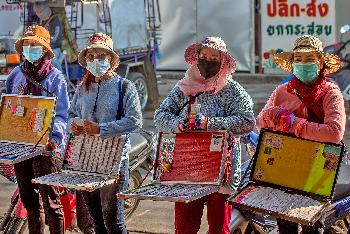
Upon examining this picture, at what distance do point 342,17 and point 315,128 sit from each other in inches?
491

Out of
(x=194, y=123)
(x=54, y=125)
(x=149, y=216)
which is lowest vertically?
(x=149, y=216)

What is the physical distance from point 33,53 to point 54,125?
2.14 ft

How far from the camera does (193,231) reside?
5875 mm

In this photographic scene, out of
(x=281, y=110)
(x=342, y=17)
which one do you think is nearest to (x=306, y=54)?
(x=281, y=110)

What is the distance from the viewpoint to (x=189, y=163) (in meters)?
5.75

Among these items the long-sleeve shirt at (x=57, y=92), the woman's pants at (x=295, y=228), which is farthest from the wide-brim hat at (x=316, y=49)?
the long-sleeve shirt at (x=57, y=92)

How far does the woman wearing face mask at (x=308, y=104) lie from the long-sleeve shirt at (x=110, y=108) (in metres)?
0.94

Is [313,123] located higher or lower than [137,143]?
higher

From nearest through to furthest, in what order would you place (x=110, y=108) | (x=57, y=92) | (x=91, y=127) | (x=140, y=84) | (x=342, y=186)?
(x=342, y=186)
(x=91, y=127)
(x=110, y=108)
(x=57, y=92)
(x=140, y=84)

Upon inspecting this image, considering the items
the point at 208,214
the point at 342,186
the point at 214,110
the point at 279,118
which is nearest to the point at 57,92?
the point at 214,110

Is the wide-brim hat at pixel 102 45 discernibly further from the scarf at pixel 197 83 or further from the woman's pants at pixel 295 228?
the woman's pants at pixel 295 228

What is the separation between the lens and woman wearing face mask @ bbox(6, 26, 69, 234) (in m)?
6.59

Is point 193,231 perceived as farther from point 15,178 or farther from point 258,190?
point 15,178

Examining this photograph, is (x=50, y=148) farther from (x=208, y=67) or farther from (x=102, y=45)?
(x=208, y=67)
